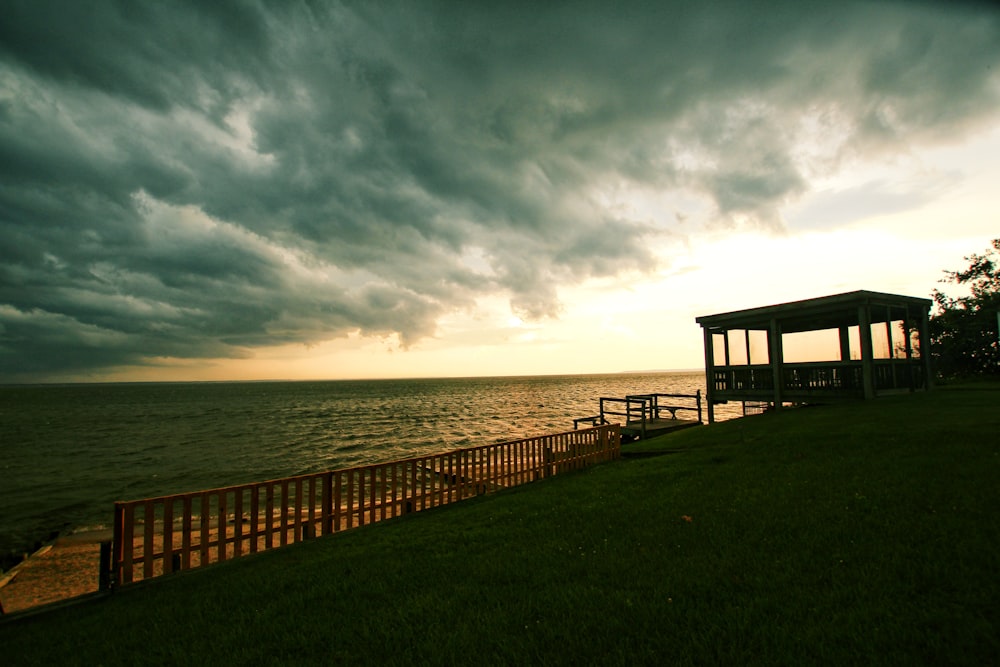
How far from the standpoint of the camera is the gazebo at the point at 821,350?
1720 centimetres

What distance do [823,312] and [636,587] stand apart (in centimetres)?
1791

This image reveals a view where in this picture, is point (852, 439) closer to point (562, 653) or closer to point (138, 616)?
point (562, 653)

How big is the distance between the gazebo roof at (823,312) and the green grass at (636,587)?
9.58 m

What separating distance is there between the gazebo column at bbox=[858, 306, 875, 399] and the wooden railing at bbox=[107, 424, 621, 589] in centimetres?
986

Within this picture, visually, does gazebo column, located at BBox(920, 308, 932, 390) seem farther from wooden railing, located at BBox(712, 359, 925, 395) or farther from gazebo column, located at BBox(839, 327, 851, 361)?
gazebo column, located at BBox(839, 327, 851, 361)

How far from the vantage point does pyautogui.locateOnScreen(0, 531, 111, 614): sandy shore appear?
996 cm

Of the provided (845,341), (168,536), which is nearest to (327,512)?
(168,536)

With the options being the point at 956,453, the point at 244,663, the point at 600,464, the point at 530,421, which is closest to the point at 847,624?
the point at 244,663

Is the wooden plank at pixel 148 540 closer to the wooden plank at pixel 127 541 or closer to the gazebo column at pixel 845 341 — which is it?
the wooden plank at pixel 127 541

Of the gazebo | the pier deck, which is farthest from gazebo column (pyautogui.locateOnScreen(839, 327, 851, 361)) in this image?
the pier deck

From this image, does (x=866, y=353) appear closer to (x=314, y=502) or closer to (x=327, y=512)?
(x=327, y=512)

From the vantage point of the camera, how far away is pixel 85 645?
4918mm

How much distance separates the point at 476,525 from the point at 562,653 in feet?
14.1

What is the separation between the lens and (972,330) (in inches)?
1099
